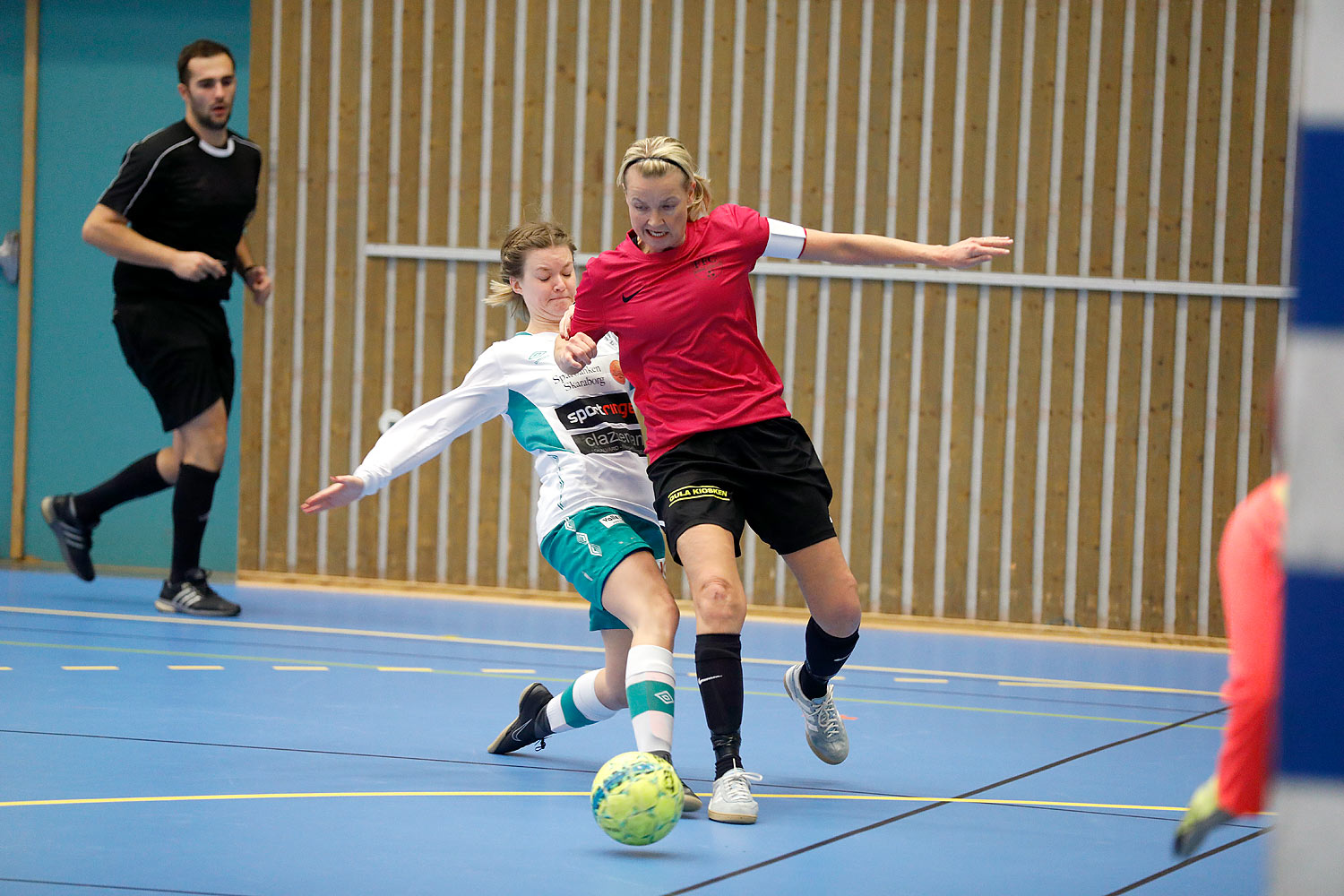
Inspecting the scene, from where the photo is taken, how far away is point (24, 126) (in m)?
7.48

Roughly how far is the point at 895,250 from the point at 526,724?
1.50 metres

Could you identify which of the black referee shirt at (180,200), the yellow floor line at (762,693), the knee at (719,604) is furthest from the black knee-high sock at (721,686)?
the black referee shirt at (180,200)

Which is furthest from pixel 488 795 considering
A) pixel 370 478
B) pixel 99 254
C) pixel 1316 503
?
pixel 99 254

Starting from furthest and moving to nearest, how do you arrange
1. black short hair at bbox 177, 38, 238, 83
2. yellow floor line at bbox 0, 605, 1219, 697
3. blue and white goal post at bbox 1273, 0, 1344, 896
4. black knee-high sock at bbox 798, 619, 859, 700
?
black short hair at bbox 177, 38, 238, 83 → yellow floor line at bbox 0, 605, 1219, 697 → black knee-high sock at bbox 798, 619, 859, 700 → blue and white goal post at bbox 1273, 0, 1344, 896

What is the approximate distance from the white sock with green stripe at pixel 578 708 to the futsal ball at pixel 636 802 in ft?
2.26

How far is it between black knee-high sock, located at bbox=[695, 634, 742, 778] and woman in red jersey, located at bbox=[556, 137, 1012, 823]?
6 cm

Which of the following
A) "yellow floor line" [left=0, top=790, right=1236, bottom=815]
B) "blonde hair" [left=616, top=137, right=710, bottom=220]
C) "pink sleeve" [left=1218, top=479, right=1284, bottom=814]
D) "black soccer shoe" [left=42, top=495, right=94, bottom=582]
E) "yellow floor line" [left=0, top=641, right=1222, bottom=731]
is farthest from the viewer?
"black soccer shoe" [left=42, top=495, right=94, bottom=582]

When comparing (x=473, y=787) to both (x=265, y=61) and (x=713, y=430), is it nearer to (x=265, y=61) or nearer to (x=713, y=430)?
(x=713, y=430)

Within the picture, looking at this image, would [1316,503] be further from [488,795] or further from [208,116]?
[208,116]

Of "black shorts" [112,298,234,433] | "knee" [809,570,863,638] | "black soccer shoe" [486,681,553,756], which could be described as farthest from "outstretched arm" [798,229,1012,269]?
"black shorts" [112,298,234,433]

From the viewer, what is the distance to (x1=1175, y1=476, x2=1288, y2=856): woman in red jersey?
196 centimetres

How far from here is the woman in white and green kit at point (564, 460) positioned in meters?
3.22

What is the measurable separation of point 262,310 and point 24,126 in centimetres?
171

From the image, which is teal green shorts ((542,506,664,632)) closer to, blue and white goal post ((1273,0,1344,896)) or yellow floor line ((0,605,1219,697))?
yellow floor line ((0,605,1219,697))
